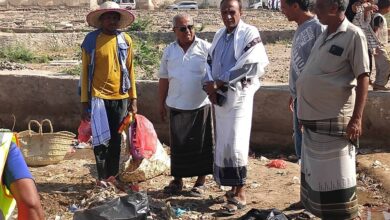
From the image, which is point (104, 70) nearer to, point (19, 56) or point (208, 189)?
point (208, 189)

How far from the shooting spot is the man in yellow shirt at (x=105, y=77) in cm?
547

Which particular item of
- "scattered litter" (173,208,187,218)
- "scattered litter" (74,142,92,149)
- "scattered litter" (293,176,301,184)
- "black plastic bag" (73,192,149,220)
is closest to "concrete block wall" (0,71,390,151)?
"scattered litter" (74,142,92,149)

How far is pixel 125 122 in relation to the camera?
569 centimetres

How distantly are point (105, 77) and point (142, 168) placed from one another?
954 mm

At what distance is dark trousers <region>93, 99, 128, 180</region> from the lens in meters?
5.60

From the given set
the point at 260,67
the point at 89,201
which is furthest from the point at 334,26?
the point at 89,201

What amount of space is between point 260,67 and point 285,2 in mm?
565

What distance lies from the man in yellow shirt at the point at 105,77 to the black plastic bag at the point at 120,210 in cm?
129

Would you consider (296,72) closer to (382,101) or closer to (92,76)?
(92,76)

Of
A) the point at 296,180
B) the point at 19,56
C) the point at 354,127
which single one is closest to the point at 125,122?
the point at 296,180

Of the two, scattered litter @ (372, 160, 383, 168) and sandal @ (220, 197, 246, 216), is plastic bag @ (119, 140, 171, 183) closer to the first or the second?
sandal @ (220, 197, 246, 216)

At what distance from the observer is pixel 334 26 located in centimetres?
410

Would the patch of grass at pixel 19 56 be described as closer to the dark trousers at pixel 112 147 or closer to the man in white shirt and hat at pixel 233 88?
the dark trousers at pixel 112 147

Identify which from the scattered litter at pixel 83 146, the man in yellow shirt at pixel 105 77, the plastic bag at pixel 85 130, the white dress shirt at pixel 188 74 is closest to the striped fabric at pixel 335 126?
the white dress shirt at pixel 188 74
